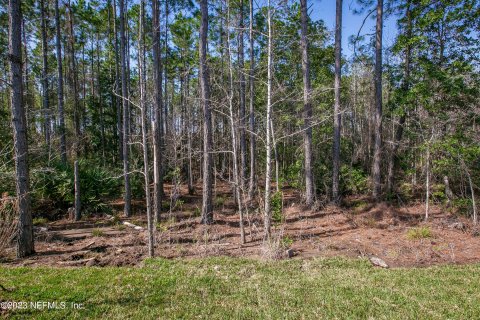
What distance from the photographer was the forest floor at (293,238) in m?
5.47

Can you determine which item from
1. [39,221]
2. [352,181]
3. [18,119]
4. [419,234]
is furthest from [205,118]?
[352,181]

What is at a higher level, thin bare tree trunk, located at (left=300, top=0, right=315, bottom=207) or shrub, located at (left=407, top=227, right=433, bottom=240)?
thin bare tree trunk, located at (left=300, top=0, right=315, bottom=207)

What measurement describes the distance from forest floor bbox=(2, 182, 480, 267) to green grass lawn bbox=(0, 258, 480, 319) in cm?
95

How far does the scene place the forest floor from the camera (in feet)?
18.0

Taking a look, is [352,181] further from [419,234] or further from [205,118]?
[205,118]

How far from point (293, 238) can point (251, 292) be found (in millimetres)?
3731

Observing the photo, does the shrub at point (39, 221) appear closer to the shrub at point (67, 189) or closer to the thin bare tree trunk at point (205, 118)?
the shrub at point (67, 189)

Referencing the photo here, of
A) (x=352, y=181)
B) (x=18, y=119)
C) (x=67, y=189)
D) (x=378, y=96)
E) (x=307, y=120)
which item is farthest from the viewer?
(x=352, y=181)

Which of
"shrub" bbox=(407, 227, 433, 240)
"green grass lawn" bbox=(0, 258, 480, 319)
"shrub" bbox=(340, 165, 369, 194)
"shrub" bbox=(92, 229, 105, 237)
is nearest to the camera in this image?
"green grass lawn" bbox=(0, 258, 480, 319)

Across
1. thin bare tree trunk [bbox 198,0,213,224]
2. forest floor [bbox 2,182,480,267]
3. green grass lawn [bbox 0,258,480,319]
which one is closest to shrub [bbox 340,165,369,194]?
forest floor [bbox 2,182,480,267]

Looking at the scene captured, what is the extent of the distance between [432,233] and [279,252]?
4651 millimetres

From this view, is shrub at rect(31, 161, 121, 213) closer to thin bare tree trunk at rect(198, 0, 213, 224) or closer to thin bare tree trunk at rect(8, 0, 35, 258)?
thin bare tree trunk at rect(198, 0, 213, 224)

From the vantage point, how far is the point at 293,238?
276 inches

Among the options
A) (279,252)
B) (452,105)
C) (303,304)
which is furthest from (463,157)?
(303,304)
